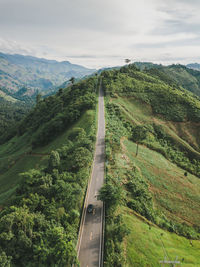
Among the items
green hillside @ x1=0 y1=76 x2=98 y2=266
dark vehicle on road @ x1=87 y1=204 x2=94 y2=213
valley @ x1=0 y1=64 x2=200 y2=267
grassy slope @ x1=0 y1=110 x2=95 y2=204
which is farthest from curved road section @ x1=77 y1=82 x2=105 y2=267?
grassy slope @ x1=0 y1=110 x2=95 y2=204

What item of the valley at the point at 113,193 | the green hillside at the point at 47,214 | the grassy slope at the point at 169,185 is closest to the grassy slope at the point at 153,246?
the valley at the point at 113,193

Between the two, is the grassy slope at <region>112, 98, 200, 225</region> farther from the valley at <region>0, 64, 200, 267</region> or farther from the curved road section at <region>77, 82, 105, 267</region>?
the curved road section at <region>77, 82, 105, 267</region>

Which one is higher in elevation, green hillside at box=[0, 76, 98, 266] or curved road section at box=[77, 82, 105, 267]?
green hillside at box=[0, 76, 98, 266]

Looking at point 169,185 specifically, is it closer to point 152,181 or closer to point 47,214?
point 152,181

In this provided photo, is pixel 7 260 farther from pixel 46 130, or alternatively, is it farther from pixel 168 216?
pixel 46 130

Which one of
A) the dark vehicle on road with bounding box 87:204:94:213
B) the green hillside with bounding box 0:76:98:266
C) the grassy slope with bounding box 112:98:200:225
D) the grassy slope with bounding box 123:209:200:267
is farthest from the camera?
the grassy slope with bounding box 112:98:200:225

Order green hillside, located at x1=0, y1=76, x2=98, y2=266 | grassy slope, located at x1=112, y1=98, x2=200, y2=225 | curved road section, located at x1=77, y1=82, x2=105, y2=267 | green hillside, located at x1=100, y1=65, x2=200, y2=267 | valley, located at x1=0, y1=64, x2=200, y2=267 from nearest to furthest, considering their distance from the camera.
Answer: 1. green hillside, located at x1=0, y1=76, x2=98, y2=266
2. valley, located at x1=0, y1=64, x2=200, y2=267
3. curved road section, located at x1=77, y1=82, x2=105, y2=267
4. green hillside, located at x1=100, y1=65, x2=200, y2=267
5. grassy slope, located at x1=112, y1=98, x2=200, y2=225

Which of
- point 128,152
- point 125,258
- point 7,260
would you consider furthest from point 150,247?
point 128,152

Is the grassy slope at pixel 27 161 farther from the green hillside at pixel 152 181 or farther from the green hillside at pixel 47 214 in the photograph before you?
the green hillside at pixel 152 181
